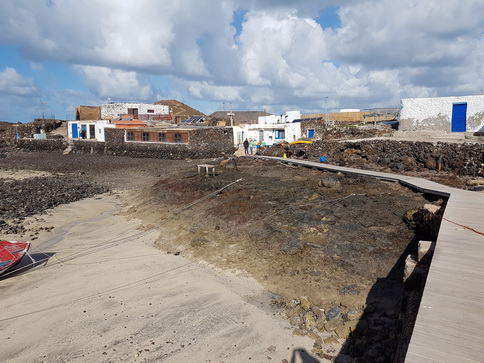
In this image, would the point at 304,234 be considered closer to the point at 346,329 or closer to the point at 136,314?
the point at 346,329

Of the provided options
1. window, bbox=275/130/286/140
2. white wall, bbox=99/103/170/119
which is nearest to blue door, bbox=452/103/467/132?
window, bbox=275/130/286/140

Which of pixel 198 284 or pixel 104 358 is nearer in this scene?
pixel 104 358

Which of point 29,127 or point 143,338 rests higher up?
point 29,127

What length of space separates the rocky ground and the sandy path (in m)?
0.58

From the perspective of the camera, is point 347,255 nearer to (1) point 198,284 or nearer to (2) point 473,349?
(1) point 198,284

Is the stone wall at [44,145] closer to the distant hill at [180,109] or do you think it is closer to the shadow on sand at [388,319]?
the distant hill at [180,109]

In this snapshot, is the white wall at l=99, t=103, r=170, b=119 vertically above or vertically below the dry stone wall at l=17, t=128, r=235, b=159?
above

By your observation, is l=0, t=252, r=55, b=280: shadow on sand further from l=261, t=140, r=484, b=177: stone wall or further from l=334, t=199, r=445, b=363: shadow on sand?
l=261, t=140, r=484, b=177: stone wall

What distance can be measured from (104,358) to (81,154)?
44.4 metres

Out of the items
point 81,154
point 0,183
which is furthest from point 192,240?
point 81,154

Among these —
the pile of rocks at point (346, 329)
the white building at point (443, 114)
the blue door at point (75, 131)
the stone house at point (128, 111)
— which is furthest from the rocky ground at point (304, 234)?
the stone house at point (128, 111)

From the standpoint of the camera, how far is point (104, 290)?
9438mm

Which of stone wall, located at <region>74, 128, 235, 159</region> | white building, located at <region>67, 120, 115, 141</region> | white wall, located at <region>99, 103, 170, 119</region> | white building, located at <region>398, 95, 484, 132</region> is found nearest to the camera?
white building, located at <region>398, 95, 484, 132</region>

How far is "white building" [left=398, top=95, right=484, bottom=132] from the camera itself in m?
25.8
